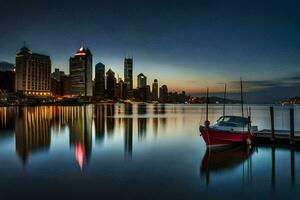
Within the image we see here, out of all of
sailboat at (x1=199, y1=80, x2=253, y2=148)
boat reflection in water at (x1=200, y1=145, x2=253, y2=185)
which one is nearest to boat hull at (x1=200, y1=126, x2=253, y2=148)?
sailboat at (x1=199, y1=80, x2=253, y2=148)

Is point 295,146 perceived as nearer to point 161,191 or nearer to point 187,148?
point 187,148

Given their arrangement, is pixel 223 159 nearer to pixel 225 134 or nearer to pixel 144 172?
pixel 225 134

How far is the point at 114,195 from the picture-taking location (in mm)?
16594

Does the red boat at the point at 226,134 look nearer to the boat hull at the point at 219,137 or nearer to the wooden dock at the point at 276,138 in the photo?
the boat hull at the point at 219,137

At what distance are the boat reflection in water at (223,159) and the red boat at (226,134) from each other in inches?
26.3

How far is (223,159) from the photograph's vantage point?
26719 millimetres

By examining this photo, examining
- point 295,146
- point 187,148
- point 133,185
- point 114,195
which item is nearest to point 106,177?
point 133,185

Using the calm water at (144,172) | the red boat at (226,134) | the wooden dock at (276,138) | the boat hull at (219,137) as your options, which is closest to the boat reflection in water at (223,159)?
the calm water at (144,172)

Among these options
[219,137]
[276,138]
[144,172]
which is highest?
[219,137]

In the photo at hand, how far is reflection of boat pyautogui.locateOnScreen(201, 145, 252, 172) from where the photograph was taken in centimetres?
2420

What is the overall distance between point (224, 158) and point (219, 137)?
410cm

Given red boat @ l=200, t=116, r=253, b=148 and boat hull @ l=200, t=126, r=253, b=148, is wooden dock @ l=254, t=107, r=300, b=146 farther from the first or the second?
boat hull @ l=200, t=126, r=253, b=148

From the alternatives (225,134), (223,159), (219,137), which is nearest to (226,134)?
(225,134)

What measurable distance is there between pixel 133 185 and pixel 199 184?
4.04m
